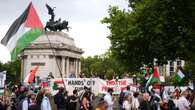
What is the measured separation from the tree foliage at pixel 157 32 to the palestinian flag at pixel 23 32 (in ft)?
67.0

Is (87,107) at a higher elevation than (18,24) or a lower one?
lower

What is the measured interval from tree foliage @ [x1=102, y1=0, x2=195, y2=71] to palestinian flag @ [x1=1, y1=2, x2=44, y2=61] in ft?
67.0

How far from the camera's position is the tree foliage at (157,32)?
49.6 m

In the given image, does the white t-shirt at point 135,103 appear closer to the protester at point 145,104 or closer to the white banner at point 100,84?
the protester at point 145,104

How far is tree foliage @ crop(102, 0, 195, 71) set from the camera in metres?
49.6

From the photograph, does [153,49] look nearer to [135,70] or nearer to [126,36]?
[126,36]

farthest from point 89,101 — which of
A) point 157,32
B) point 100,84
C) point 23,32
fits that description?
point 157,32

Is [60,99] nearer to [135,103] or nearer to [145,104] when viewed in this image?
[135,103]

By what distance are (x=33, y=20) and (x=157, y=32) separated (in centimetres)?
2078

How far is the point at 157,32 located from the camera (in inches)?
1953

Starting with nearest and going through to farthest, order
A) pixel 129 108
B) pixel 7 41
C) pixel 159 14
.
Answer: pixel 129 108 < pixel 7 41 < pixel 159 14

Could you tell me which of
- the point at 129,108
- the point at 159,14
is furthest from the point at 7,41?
the point at 159,14

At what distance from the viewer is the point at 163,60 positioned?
53.4 meters

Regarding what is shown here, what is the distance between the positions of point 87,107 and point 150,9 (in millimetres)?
29736
